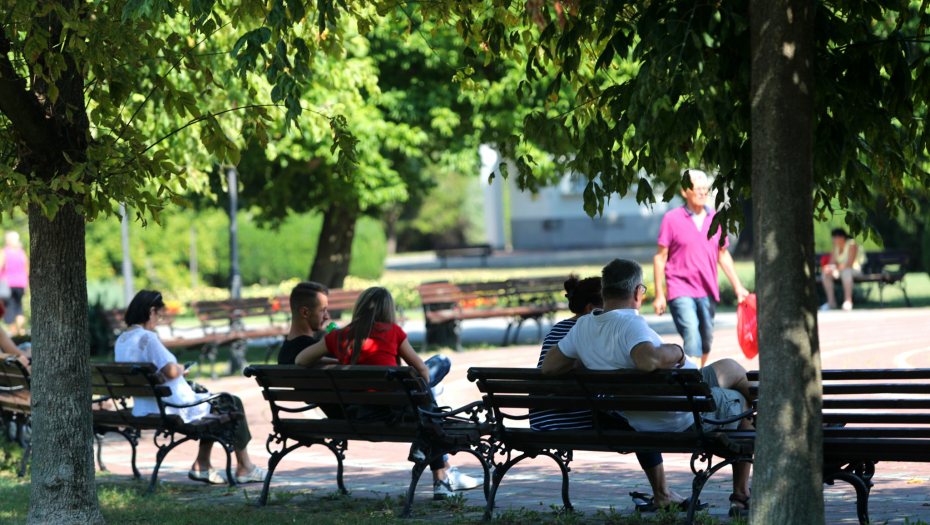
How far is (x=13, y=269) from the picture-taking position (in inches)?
583

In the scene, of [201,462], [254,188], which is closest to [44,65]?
[201,462]

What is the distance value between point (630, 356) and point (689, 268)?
11.6ft

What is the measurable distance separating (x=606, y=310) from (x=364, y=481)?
2.41 m

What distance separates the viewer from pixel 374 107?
13.7 m

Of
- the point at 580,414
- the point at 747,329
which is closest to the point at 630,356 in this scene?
the point at 580,414

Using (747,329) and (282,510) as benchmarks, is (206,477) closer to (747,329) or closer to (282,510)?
(282,510)

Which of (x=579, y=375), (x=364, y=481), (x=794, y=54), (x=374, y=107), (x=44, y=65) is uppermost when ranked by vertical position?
(x=374, y=107)

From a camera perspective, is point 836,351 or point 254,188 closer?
point 836,351

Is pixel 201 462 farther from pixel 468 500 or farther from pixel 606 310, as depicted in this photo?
pixel 606 310

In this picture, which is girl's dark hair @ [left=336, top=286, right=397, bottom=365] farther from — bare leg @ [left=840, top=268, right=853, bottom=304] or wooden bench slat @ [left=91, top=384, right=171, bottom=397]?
bare leg @ [left=840, top=268, right=853, bottom=304]

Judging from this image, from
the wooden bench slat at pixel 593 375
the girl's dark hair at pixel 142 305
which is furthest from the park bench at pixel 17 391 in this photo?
the wooden bench slat at pixel 593 375

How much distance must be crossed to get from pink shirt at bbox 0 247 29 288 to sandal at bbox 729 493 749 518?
13.0m

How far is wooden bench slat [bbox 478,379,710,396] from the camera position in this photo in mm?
4375

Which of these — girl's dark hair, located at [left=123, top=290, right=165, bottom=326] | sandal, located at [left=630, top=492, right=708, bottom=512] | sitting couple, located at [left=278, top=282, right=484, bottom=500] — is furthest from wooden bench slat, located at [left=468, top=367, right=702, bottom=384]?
girl's dark hair, located at [left=123, top=290, right=165, bottom=326]
